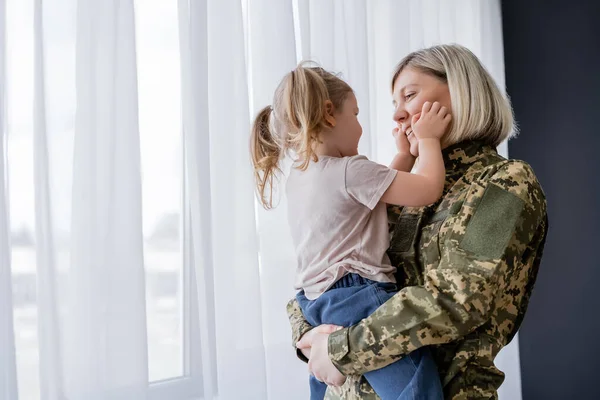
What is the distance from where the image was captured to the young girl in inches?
50.9

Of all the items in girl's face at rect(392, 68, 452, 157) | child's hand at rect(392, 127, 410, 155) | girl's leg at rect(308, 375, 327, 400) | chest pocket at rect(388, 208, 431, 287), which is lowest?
girl's leg at rect(308, 375, 327, 400)

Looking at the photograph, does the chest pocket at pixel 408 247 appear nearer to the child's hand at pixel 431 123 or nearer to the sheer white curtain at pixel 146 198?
the child's hand at pixel 431 123

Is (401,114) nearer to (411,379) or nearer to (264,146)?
(264,146)

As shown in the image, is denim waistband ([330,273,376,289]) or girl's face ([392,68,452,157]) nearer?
denim waistband ([330,273,376,289])

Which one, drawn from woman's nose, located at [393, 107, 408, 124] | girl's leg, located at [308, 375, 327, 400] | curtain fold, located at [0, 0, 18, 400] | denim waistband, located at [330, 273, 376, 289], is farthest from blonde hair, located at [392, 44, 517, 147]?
curtain fold, located at [0, 0, 18, 400]

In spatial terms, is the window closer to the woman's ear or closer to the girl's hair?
the girl's hair

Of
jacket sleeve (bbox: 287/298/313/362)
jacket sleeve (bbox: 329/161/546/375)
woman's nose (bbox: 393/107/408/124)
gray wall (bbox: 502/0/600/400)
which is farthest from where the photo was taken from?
gray wall (bbox: 502/0/600/400)

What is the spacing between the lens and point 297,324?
55.9 inches

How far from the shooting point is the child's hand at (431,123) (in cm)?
140

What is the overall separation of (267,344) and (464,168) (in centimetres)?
93

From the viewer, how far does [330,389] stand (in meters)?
1.44

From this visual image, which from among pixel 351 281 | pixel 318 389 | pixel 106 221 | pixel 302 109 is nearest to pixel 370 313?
pixel 351 281

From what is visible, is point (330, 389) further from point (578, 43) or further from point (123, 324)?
point (578, 43)

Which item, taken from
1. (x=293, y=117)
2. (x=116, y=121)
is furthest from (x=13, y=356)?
(x=293, y=117)
